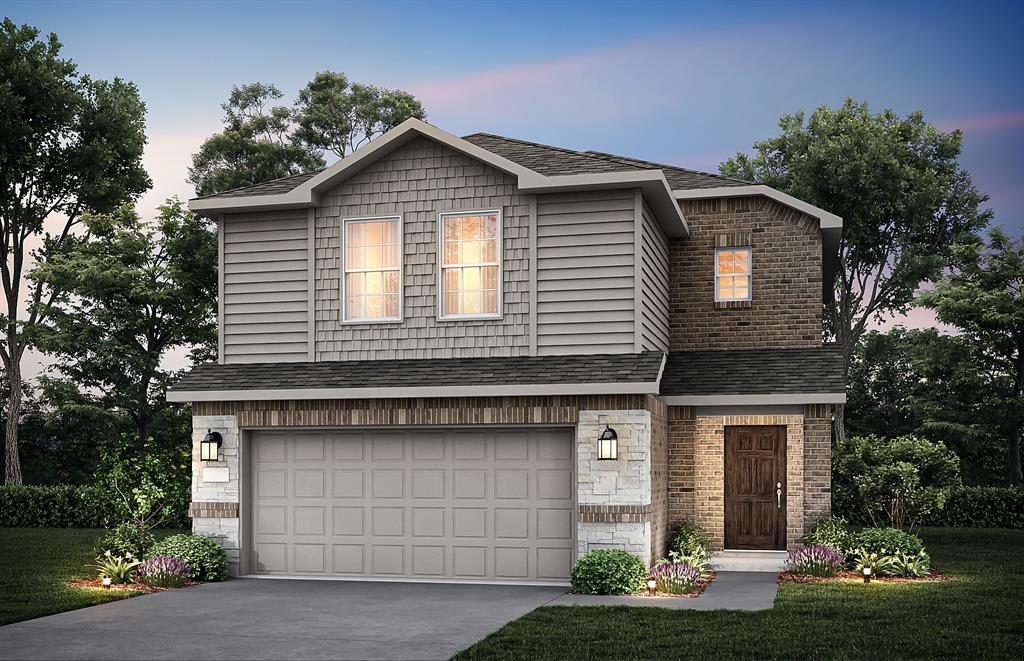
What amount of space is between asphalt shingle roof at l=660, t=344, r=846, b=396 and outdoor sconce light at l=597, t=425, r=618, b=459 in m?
2.66

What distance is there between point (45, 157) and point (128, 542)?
19815 millimetres

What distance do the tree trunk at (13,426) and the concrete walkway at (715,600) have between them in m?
22.5

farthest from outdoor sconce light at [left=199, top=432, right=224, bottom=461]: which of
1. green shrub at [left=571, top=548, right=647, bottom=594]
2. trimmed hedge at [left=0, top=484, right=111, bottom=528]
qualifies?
trimmed hedge at [left=0, top=484, right=111, bottom=528]

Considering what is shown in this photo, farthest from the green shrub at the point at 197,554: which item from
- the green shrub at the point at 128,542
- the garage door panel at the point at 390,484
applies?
the garage door panel at the point at 390,484

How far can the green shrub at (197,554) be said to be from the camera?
50.0 feet

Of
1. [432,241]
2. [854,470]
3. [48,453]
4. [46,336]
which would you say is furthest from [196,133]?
[854,470]

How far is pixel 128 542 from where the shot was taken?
52.4ft

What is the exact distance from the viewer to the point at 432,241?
1611cm

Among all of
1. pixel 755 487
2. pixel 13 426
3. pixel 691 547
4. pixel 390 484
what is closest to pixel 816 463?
pixel 755 487

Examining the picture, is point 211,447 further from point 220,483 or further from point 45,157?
point 45,157

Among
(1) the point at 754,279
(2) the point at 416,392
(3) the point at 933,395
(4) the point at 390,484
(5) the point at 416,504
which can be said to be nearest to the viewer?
(2) the point at 416,392

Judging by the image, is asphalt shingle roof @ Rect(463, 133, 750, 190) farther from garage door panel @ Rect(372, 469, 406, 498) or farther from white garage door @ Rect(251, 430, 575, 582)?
garage door panel @ Rect(372, 469, 406, 498)

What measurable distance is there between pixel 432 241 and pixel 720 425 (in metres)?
5.51

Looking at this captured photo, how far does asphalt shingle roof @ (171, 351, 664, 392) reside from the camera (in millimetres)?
14742
